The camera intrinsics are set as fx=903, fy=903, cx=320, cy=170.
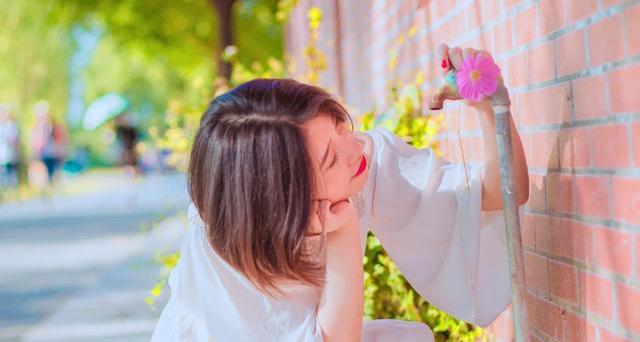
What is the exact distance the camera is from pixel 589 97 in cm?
180

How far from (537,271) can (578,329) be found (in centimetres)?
30

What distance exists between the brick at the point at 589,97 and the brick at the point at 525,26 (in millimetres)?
306

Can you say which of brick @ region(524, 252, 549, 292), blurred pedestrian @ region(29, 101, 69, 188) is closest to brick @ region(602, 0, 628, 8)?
brick @ region(524, 252, 549, 292)

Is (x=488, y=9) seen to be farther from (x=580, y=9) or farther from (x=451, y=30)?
(x=580, y=9)

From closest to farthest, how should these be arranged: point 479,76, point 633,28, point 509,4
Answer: point 633,28 < point 479,76 < point 509,4

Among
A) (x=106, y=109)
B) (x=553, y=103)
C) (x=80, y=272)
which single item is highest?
(x=106, y=109)

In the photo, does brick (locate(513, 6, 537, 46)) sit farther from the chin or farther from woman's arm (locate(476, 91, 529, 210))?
the chin

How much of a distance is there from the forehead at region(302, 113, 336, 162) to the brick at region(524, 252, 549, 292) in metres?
0.66

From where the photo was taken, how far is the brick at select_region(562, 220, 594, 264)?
1856mm

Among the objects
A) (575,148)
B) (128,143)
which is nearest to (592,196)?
(575,148)

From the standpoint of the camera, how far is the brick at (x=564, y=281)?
197 centimetres

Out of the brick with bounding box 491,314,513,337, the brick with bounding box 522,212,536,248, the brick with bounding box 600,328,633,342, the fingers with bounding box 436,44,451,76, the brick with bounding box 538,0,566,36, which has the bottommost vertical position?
the brick with bounding box 491,314,513,337

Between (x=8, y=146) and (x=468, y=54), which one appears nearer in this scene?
(x=468, y=54)

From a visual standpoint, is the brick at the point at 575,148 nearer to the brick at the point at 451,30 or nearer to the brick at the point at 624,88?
the brick at the point at 624,88
